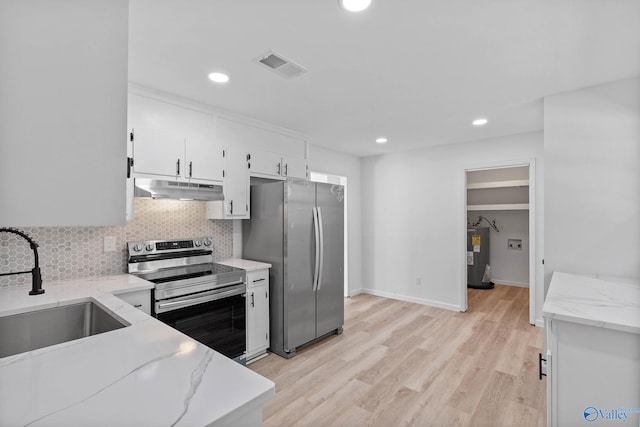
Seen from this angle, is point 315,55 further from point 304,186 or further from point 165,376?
point 165,376

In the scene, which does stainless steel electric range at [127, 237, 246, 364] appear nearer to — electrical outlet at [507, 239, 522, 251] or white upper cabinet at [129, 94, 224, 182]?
white upper cabinet at [129, 94, 224, 182]

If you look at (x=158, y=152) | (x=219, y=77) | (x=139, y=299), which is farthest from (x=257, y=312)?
(x=219, y=77)

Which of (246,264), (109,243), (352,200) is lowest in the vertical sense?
(246,264)

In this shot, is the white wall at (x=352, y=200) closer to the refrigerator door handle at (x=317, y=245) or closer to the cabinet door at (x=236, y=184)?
the refrigerator door handle at (x=317, y=245)

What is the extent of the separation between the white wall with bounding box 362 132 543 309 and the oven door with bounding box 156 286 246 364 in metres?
2.90

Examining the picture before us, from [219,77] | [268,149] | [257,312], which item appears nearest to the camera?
[219,77]

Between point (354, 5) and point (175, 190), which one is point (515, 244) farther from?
point (175, 190)

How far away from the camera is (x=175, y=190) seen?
2.57 metres

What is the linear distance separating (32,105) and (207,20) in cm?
132

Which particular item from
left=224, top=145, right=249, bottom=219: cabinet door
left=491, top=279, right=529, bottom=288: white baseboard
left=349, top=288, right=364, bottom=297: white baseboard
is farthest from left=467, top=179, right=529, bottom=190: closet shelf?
left=224, top=145, right=249, bottom=219: cabinet door

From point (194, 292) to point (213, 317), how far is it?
0.29m

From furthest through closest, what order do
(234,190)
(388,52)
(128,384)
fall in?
(234,190) → (388,52) → (128,384)

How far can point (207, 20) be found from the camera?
1.66 meters

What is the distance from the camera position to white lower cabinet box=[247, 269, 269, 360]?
2.88 metres
